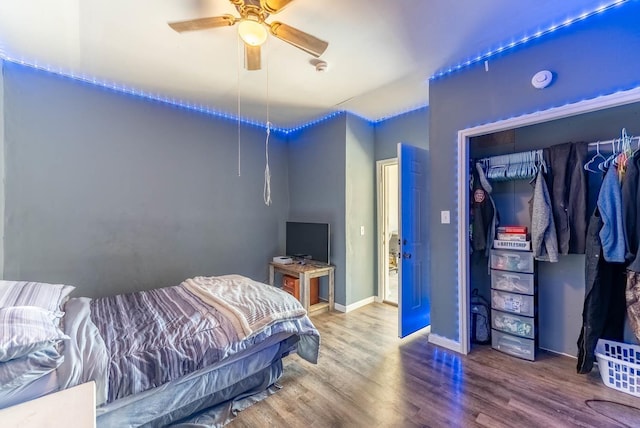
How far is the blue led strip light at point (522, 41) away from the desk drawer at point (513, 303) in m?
2.10

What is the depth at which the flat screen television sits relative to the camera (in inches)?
152

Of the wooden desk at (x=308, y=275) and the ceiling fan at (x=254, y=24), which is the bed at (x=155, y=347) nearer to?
the wooden desk at (x=308, y=275)

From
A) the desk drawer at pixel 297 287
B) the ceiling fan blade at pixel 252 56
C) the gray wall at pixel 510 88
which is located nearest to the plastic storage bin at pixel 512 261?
the gray wall at pixel 510 88

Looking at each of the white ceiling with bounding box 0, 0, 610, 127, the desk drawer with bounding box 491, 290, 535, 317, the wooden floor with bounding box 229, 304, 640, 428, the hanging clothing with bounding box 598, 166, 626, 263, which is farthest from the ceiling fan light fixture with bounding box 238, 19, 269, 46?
the desk drawer with bounding box 491, 290, 535, 317

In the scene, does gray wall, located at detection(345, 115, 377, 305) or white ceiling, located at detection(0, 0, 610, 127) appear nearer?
white ceiling, located at detection(0, 0, 610, 127)

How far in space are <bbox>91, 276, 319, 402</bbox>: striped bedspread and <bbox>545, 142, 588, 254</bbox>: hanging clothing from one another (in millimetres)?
2226

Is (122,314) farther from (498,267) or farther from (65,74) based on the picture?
(498,267)

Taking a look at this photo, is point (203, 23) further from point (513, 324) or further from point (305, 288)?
point (513, 324)

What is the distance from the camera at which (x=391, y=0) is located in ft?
5.93

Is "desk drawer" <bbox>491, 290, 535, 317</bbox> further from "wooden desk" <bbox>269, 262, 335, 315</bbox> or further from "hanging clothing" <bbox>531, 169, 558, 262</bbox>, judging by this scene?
"wooden desk" <bbox>269, 262, 335, 315</bbox>

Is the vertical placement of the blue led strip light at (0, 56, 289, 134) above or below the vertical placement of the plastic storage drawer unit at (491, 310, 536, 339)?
above

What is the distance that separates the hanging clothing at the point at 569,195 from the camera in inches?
90.2

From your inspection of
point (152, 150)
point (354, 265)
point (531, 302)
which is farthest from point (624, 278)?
point (152, 150)

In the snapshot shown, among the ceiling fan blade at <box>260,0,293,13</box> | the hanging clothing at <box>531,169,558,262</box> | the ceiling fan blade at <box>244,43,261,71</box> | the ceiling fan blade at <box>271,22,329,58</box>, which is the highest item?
the ceiling fan blade at <box>260,0,293,13</box>
